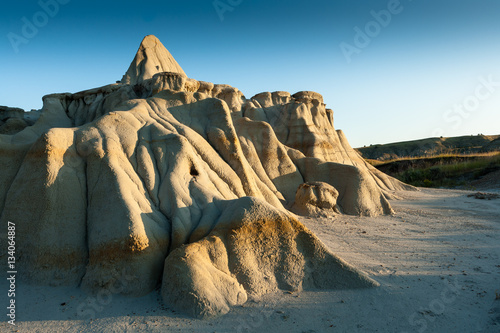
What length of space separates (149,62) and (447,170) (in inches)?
833

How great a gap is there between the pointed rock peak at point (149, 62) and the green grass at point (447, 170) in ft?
59.3

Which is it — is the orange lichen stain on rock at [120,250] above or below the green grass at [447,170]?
below

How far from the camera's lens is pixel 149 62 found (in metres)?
18.7

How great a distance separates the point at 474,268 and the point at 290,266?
12.0 ft

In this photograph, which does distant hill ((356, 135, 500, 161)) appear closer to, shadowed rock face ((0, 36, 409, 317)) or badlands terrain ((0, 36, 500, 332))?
badlands terrain ((0, 36, 500, 332))

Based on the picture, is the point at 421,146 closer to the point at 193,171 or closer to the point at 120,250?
the point at 193,171

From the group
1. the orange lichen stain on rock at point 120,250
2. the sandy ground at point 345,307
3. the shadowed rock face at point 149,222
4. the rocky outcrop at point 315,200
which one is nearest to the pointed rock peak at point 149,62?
the shadowed rock face at point 149,222

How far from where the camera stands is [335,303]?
4.41 meters

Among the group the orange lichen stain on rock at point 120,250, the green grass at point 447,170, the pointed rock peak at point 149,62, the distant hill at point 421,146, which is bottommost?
the orange lichen stain on rock at point 120,250

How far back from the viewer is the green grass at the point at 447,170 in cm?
2117

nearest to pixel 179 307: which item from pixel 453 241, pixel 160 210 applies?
pixel 160 210

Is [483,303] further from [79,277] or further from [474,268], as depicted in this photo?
[79,277]

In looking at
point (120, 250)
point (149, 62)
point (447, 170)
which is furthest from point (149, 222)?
point (447, 170)

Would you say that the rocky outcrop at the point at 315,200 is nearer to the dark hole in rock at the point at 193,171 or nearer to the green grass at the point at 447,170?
the dark hole in rock at the point at 193,171
